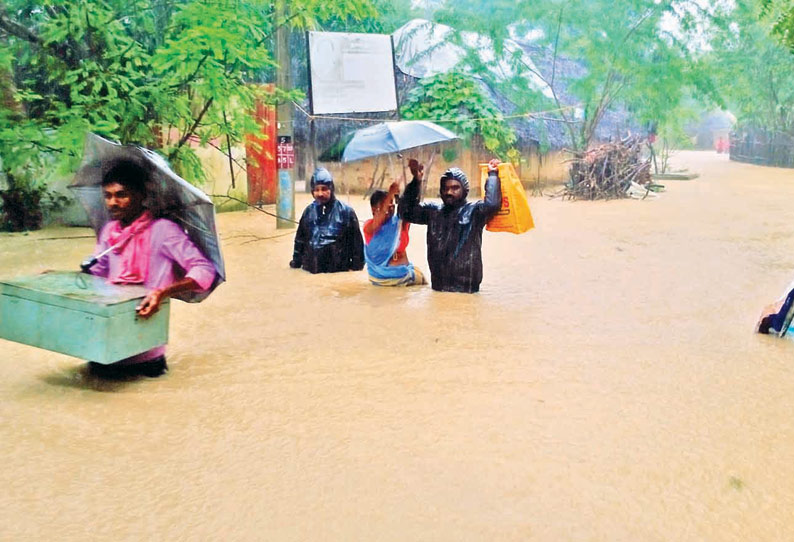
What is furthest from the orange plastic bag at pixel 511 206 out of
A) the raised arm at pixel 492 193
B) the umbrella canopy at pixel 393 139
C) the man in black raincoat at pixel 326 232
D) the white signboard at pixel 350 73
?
the white signboard at pixel 350 73

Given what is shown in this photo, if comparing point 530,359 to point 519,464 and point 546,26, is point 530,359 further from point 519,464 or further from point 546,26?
point 546,26

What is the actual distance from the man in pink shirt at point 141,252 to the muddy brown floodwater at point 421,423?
0.16 m

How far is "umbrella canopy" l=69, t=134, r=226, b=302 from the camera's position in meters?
3.83

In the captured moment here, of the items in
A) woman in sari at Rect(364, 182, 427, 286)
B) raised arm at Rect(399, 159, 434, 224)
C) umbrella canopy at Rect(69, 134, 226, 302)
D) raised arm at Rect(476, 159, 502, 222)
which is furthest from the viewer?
woman in sari at Rect(364, 182, 427, 286)

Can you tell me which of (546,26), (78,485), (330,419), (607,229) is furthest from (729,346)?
(546,26)

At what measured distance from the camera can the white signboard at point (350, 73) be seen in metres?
11.4

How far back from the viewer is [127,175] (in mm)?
3867

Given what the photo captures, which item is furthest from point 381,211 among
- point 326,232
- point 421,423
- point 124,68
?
point 124,68

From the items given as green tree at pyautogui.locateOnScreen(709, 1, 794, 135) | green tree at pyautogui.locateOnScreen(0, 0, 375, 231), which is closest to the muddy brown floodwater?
green tree at pyautogui.locateOnScreen(0, 0, 375, 231)

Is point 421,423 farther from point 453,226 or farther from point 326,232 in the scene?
point 326,232

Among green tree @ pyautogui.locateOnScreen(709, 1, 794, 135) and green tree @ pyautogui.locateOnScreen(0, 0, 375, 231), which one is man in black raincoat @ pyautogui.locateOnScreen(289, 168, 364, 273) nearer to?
green tree @ pyautogui.locateOnScreen(0, 0, 375, 231)

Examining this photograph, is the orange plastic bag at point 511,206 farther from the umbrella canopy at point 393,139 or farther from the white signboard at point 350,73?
the white signboard at point 350,73

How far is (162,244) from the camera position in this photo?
3902mm

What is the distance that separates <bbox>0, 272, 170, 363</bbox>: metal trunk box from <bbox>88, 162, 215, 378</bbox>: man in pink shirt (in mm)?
165
